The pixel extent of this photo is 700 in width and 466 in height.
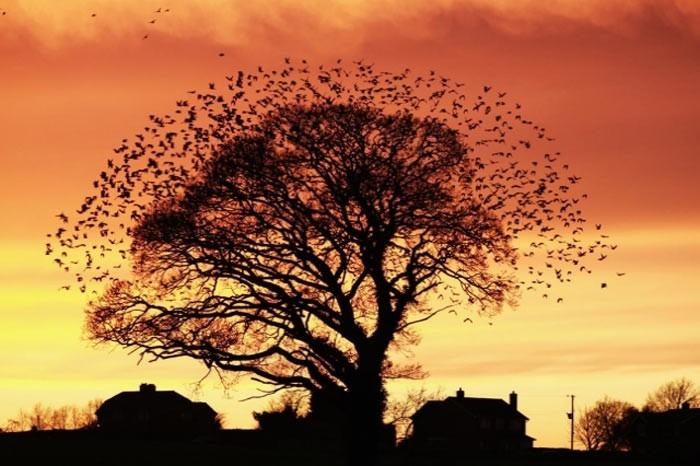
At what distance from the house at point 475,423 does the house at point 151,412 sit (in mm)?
30913

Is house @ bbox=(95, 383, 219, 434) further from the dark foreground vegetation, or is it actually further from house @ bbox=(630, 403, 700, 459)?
the dark foreground vegetation

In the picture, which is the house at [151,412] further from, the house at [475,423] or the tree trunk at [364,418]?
the tree trunk at [364,418]

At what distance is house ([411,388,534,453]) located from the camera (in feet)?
504

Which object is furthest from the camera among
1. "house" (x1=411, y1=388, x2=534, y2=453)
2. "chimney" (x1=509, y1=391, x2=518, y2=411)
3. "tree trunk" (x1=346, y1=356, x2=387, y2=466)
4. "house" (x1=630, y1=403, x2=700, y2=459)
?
"chimney" (x1=509, y1=391, x2=518, y2=411)

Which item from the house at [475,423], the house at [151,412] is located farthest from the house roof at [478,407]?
the house at [151,412]

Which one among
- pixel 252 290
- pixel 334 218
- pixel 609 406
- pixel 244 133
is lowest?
pixel 252 290

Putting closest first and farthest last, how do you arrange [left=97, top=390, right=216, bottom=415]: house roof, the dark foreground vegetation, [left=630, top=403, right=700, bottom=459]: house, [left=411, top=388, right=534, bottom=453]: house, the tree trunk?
the tree trunk
the dark foreground vegetation
[left=630, top=403, right=700, bottom=459]: house
[left=411, top=388, right=534, bottom=453]: house
[left=97, top=390, right=216, bottom=415]: house roof

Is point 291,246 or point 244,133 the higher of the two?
point 244,133

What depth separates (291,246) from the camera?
39.2 m

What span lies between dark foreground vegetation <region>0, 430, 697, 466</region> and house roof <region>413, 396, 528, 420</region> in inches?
2875

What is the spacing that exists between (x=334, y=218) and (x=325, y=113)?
11.9 ft

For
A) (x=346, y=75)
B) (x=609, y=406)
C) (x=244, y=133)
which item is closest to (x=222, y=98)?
(x=244, y=133)

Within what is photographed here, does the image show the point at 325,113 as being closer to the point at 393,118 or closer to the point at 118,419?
the point at 393,118

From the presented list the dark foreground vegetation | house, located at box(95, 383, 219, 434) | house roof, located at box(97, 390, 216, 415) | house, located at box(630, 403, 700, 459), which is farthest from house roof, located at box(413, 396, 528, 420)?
the dark foreground vegetation
